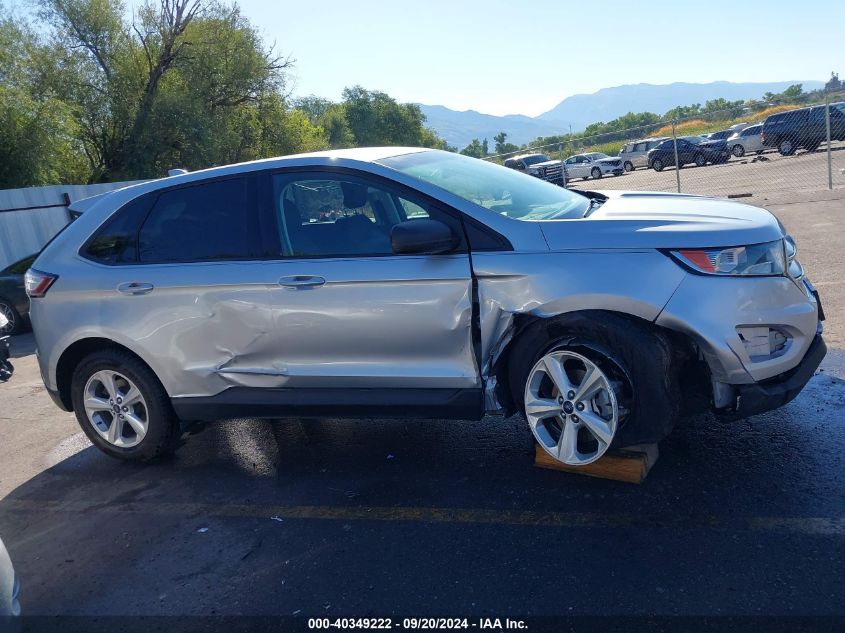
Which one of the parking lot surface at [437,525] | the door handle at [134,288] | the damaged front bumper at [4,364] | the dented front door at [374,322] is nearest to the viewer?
the parking lot surface at [437,525]

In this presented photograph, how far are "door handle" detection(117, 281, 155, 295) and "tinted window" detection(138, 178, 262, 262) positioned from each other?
0.18 metres

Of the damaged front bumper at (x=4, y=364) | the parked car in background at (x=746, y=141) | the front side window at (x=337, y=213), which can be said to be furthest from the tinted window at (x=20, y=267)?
the parked car in background at (x=746, y=141)

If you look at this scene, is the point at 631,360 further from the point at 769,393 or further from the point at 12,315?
the point at 12,315

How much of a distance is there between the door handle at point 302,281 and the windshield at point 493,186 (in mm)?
778

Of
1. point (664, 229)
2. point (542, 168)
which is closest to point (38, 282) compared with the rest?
point (664, 229)

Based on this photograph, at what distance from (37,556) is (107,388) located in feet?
3.98

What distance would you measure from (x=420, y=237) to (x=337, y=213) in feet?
2.50

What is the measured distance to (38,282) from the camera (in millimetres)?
4742

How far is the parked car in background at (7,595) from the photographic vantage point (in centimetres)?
252

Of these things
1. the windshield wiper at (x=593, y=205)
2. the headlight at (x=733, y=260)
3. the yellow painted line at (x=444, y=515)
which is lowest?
the yellow painted line at (x=444, y=515)

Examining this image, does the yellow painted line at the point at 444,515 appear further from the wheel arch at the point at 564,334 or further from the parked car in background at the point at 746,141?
the parked car in background at the point at 746,141

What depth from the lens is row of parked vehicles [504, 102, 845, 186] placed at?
74.5 feet

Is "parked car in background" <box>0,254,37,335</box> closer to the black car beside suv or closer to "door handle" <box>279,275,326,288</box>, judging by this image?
"door handle" <box>279,275,326,288</box>

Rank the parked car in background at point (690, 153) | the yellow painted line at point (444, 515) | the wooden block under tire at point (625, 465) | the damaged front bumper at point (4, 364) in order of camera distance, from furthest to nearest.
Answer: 1. the parked car in background at point (690, 153)
2. the damaged front bumper at point (4, 364)
3. the wooden block under tire at point (625, 465)
4. the yellow painted line at point (444, 515)
